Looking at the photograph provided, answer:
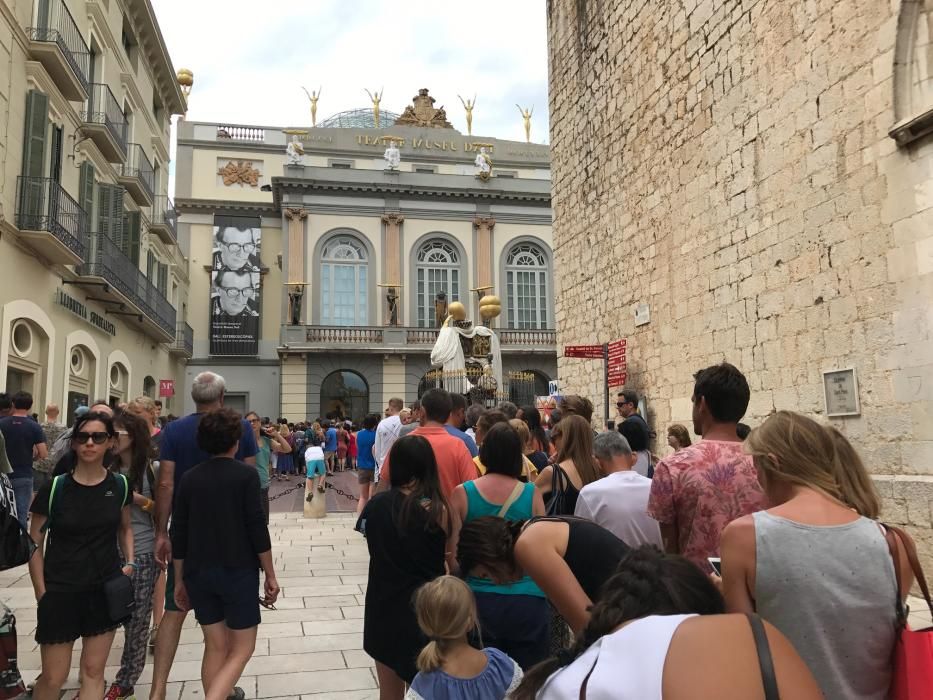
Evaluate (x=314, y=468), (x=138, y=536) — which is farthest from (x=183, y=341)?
(x=138, y=536)

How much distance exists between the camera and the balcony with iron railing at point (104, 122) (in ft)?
50.3

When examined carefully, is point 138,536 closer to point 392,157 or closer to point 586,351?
point 586,351

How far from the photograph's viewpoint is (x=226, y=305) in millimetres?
29594

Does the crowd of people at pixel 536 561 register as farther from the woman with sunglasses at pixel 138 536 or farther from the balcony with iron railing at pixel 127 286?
the balcony with iron railing at pixel 127 286

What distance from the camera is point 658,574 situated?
135 centimetres

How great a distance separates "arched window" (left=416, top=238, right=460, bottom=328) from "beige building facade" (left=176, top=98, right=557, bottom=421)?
0.06m

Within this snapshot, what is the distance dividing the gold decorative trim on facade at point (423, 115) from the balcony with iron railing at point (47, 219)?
71.6 feet

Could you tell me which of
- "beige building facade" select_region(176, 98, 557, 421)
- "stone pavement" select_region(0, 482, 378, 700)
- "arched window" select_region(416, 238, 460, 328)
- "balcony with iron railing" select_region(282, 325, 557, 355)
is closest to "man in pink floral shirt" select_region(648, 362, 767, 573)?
"stone pavement" select_region(0, 482, 378, 700)

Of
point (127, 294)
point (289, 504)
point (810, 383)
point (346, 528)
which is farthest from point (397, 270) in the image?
point (810, 383)

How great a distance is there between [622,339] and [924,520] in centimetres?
633

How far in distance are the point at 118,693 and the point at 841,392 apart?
22.2 ft

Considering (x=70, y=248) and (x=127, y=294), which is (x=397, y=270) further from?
(x=70, y=248)

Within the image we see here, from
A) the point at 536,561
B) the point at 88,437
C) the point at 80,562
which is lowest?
the point at 80,562

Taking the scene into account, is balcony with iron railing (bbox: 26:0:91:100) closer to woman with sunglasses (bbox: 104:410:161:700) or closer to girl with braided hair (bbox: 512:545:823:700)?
woman with sunglasses (bbox: 104:410:161:700)
